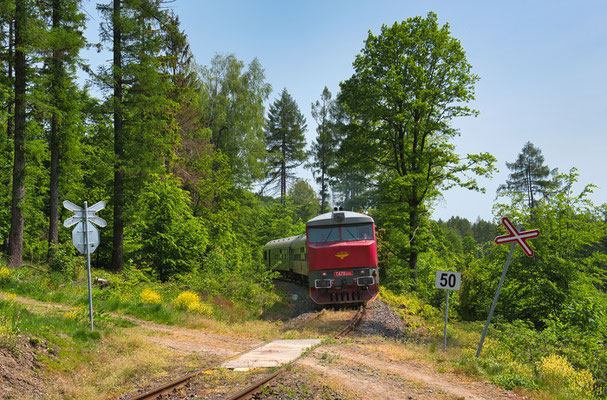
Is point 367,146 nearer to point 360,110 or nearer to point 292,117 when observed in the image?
point 360,110

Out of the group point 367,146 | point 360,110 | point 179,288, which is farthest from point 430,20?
point 179,288

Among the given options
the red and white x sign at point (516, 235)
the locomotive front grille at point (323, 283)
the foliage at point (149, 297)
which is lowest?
the foliage at point (149, 297)

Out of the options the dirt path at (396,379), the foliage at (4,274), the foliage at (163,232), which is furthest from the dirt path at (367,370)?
the foliage at (163,232)

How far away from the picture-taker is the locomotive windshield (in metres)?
16.2

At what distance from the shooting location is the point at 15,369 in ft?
22.7

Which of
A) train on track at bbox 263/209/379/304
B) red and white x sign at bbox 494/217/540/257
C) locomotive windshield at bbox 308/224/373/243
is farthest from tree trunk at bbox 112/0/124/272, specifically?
red and white x sign at bbox 494/217/540/257

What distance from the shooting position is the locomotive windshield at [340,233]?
16203 mm

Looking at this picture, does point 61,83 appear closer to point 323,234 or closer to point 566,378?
point 323,234

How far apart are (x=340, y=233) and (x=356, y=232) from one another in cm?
64

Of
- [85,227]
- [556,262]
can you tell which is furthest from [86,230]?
[556,262]

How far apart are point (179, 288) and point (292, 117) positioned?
98.2 feet

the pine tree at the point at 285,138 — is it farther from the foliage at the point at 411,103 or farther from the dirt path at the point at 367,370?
the dirt path at the point at 367,370

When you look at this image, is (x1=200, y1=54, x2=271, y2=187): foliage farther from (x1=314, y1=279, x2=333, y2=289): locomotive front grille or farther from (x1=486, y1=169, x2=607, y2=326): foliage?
(x1=486, y1=169, x2=607, y2=326): foliage

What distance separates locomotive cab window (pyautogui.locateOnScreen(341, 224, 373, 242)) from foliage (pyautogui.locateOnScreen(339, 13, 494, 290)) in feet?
12.7
